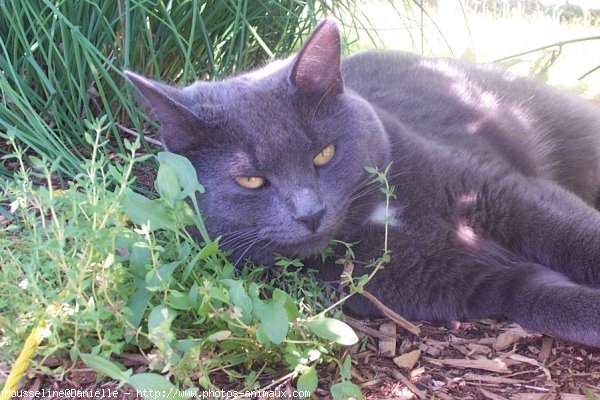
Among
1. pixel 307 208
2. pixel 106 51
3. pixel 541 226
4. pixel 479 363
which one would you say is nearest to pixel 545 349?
pixel 479 363

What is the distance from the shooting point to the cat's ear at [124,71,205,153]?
149 centimetres

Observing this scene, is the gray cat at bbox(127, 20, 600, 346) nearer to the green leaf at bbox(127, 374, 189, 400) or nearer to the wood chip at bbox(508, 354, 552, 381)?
the wood chip at bbox(508, 354, 552, 381)

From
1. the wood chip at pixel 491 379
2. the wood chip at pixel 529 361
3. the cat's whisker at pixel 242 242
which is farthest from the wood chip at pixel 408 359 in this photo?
the cat's whisker at pixel 242 242

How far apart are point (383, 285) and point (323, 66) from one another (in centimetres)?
57

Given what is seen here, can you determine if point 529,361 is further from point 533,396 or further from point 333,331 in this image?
point 333,331

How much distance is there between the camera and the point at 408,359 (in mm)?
1504

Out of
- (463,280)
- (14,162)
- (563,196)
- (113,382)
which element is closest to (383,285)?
(463,280)

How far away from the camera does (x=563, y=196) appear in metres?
1.81

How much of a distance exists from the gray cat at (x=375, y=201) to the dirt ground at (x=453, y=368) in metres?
0.05

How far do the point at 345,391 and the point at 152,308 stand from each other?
1.39 feet

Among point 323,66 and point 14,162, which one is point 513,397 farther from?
point 14,162

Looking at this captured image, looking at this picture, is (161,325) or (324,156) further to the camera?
(324,156)

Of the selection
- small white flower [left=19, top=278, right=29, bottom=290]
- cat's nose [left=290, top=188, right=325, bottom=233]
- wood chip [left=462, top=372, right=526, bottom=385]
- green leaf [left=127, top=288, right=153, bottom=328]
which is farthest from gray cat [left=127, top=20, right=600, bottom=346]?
small white flower [left=19, top=278, right=29, bottom=290]

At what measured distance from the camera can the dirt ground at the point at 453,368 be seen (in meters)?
1.38
